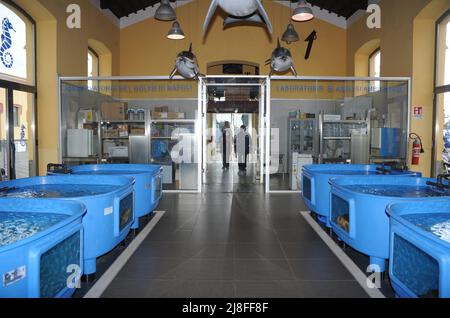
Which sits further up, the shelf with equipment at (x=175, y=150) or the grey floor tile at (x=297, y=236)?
the shelf with equipment at (x=175, y=150)

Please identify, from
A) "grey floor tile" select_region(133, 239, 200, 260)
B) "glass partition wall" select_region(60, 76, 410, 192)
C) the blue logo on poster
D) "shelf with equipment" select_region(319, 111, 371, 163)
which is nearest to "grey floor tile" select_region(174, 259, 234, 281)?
"grey floor tile" select_region(133, 239, 200, 260)

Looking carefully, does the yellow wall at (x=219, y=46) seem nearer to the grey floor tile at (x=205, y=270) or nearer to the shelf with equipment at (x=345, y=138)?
the shelf with equipment at (x=345, y=138)

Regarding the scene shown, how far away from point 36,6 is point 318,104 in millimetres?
7505

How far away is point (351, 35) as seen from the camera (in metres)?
11.3

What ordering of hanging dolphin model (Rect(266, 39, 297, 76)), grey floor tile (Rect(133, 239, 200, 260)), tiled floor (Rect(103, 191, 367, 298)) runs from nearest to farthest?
tiled floor (Rect(103, 191, 367, 298)) → grey floor tile (Rect(133, 239, 200, 260)) → hanging dolphin model (Rect(266, 39, 297, 76))

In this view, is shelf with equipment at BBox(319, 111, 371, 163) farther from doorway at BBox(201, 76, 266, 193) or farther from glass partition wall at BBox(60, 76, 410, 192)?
doorway at BBox(201, 76, 266, 193)

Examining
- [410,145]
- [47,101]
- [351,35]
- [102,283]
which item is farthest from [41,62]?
[351,35]

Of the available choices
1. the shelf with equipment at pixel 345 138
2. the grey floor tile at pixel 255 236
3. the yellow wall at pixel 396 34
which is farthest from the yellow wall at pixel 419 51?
the grey floor tile at pixel 255 236

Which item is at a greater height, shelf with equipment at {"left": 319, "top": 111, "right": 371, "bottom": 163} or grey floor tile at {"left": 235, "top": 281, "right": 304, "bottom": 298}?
shelf with equipment at {"left": 319, "top": 111, "right": 371, "bottom": 163}

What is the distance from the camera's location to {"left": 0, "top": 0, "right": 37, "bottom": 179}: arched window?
668cm

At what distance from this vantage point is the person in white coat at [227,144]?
12.6m

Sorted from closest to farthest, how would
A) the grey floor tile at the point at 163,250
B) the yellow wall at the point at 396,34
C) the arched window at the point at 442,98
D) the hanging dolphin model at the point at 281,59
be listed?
the grey floor tile at the point at 163,250 < the hanging dolphin model at the point at 281,59 < the arched window at the point at 442,98 < the yellow wall at the point at 396,34

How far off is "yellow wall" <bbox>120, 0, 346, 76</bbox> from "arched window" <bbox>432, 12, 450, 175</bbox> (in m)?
4.39

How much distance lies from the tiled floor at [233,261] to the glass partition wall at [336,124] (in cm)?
276
